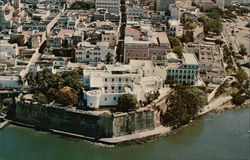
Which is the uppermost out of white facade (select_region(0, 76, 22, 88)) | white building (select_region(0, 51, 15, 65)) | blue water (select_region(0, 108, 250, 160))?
white building (select_region(0, 51, 15, 65))

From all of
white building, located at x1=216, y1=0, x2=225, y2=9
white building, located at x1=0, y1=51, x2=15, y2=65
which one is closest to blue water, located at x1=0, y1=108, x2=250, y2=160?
white building, located at x1=0, y1=51, x2=15, y2=65

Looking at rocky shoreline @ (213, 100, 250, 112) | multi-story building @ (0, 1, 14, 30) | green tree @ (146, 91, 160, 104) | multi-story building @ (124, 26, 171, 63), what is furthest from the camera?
multi-story building @ (0, 1, 14, 30)

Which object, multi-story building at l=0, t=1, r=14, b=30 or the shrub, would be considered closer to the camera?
the shrub

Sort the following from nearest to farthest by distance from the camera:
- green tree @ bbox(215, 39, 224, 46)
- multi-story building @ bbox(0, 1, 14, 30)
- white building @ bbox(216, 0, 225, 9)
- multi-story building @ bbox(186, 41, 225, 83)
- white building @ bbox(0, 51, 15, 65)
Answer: white building @ bbox(0, 51, 15, 65) → multi-story building @ bbox(186, 41, 225, 83) → multi-story building @ bbox(0, 1, 14, 30) → green tree @ bbox(215, 39, 224, 46) → white building @ bbox(216, 0, 225, 9)

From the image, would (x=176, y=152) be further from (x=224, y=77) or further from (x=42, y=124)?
(x=224, y=77)

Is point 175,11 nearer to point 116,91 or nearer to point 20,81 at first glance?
point 116,91

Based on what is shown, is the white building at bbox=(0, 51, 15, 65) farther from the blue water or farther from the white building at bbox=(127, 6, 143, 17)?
the white building at bbox=(127, 6, 143, 17)

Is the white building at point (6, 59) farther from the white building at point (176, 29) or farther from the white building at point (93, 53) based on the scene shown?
the white building at point (176, 29)
